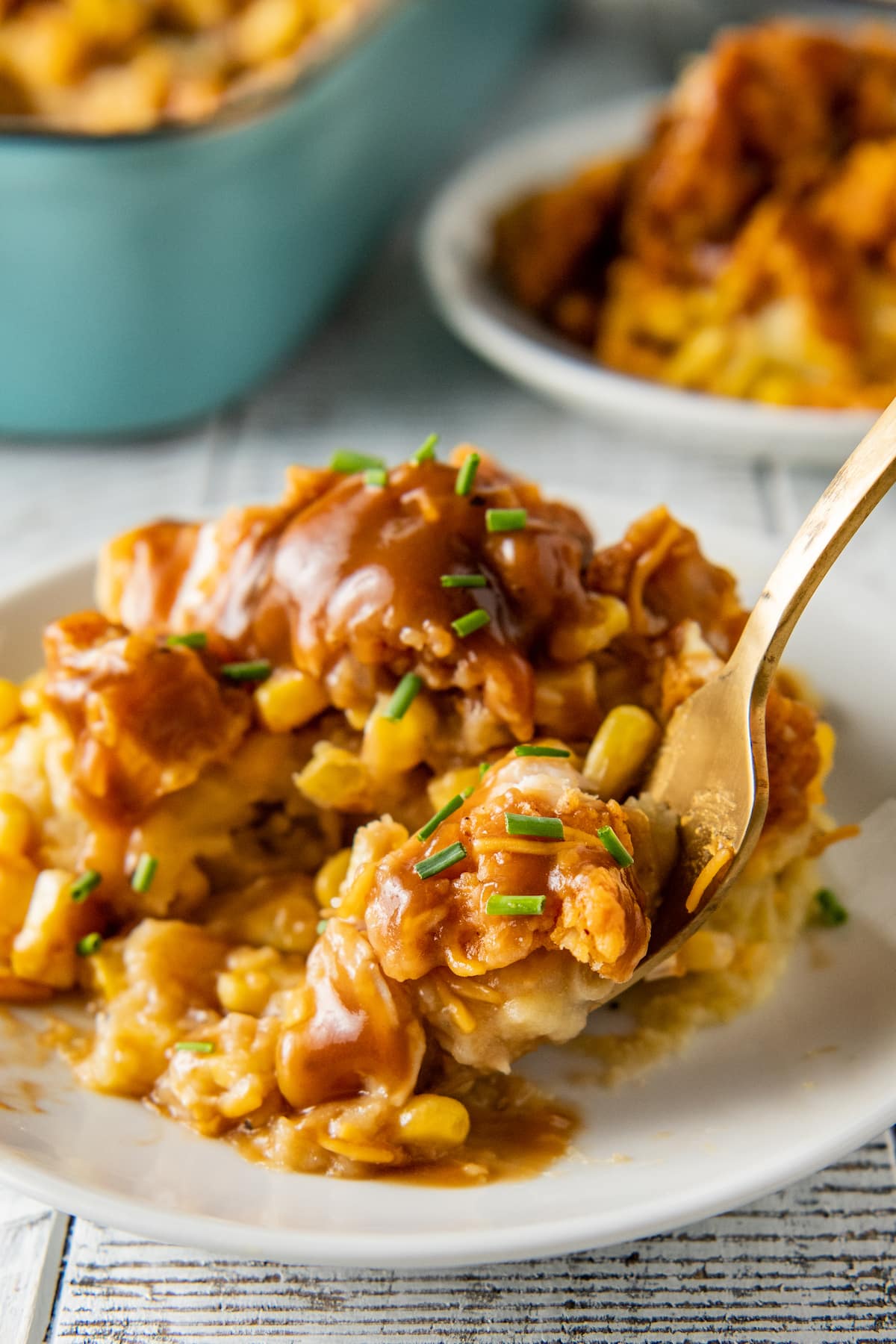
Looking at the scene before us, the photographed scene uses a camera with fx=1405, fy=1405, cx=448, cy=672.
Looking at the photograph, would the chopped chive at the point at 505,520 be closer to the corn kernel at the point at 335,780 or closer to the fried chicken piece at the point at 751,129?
the corn kernel at the point at 335,780

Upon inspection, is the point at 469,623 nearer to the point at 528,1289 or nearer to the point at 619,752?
the point at 619,752

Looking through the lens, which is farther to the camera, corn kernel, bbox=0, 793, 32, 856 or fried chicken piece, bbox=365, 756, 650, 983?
corn kernel, bbox=0, 793, 32, 856

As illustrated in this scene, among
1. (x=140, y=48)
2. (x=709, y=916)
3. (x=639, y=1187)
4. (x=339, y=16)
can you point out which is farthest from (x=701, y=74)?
(x=639, y=1187)

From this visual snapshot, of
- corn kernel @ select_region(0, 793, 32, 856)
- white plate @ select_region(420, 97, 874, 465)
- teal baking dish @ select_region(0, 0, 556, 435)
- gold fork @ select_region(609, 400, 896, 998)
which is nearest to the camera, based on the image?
gold fork @ select_region(609, 400, 896, 998)

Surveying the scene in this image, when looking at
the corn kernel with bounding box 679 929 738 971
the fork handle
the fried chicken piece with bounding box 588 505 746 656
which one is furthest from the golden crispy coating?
the corn kernel with bounding box 679 929 738 971

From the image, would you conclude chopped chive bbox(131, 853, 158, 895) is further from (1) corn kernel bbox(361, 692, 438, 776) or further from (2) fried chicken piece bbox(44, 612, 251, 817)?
(1) corn kernel bbox(361, 692, 438, 776)

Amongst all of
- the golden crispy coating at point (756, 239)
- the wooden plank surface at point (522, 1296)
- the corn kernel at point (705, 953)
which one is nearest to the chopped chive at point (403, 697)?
the corn kernel at point (705, 953)

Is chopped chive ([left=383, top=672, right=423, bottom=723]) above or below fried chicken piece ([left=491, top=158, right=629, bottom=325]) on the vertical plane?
above
